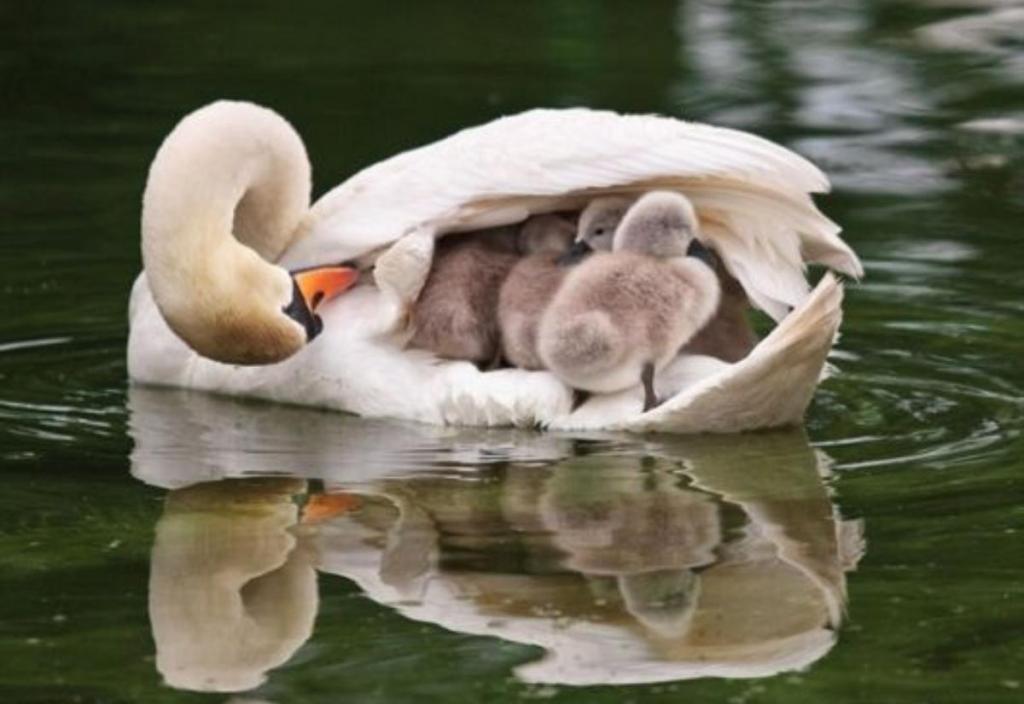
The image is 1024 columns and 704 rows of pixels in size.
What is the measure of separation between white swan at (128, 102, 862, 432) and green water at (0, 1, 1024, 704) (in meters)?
0.12

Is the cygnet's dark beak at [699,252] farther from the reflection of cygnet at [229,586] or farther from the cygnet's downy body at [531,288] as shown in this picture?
the reflection of cygnet at [229,586]

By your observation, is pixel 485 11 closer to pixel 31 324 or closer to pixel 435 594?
pixel 31 324

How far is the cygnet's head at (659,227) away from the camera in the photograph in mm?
7859

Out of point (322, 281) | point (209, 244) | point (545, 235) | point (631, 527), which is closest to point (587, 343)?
point (545, 235)

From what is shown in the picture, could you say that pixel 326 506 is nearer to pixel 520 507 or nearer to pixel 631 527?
pixel 520 507

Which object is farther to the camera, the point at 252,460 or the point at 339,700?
the point at 252,460

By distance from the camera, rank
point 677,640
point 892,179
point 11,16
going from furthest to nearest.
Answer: point 11,16
point 892,179
point 677,640

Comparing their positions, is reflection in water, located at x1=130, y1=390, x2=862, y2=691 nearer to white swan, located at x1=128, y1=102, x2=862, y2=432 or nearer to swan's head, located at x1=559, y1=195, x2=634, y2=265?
white swan, located at x1=128, y1=102, x2=862, y2=432

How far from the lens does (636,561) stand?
268 inches

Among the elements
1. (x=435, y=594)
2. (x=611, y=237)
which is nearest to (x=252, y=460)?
(x=611, y=237)

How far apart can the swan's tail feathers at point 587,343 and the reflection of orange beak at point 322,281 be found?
773 millimetres

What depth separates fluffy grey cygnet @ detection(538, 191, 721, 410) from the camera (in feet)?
25.7

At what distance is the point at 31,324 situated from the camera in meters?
9.49

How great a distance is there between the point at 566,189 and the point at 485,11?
7.73m
